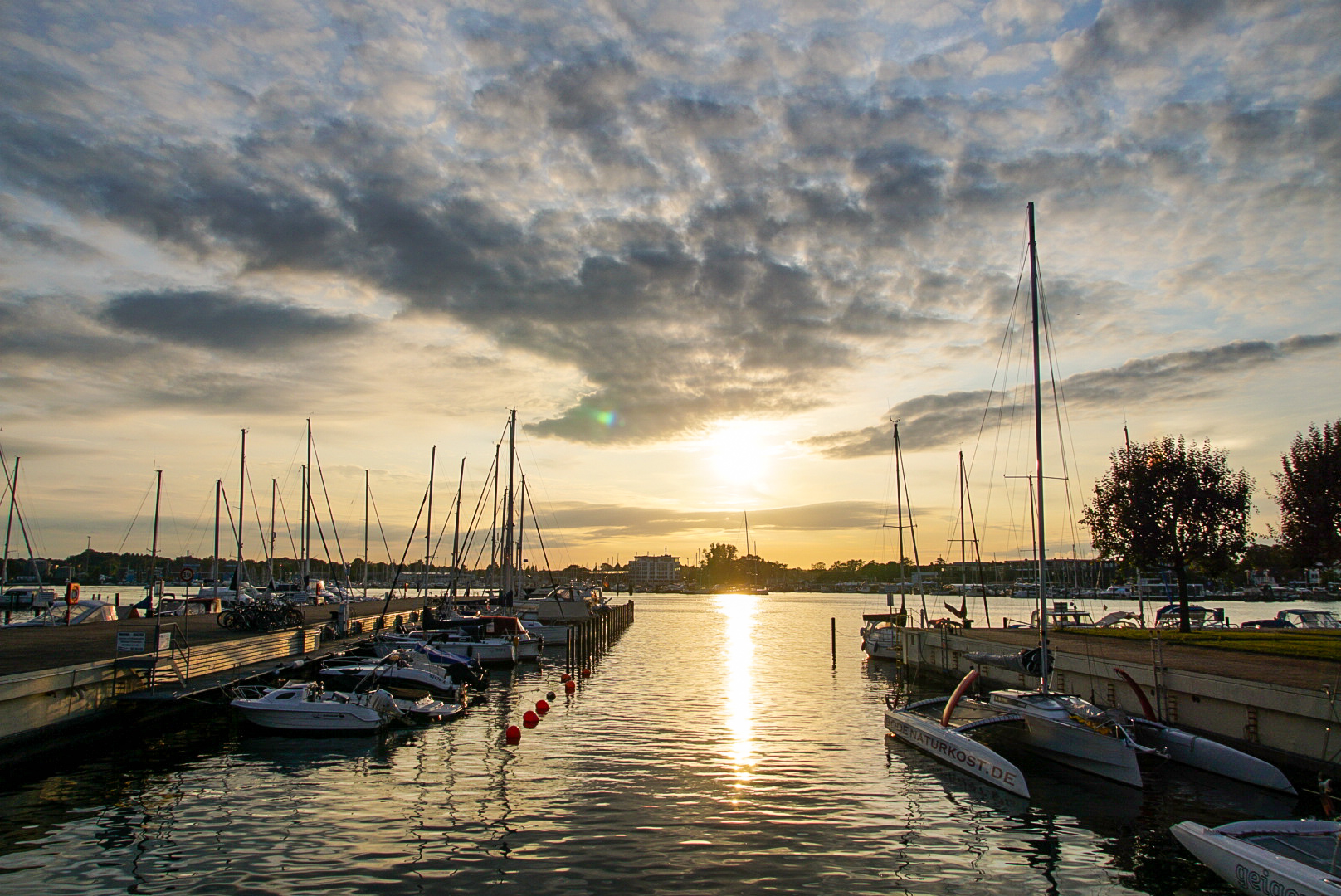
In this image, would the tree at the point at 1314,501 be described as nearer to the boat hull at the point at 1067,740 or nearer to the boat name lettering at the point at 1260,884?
the boat hull at the point at 1067,740

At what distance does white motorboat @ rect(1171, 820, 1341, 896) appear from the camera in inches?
496

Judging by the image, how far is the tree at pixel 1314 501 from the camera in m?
32.3

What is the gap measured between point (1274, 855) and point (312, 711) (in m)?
25.0

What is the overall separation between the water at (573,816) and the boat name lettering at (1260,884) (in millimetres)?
721

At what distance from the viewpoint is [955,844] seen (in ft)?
54.7

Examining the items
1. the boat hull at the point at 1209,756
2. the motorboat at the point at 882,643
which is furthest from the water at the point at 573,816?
the motorboat at the point at 882,643

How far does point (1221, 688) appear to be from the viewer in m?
22.1

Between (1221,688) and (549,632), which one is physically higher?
(1221,688)

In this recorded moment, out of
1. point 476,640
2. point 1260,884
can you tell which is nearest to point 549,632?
point 476,640

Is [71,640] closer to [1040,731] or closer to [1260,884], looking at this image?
[1040,731]

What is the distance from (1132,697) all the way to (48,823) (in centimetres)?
2746

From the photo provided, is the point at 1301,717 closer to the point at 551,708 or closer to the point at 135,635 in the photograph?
the point at 551,708

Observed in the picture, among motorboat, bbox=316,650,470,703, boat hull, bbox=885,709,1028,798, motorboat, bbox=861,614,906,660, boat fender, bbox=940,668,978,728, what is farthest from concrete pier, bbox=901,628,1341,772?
Result: motorboat, bbox=316,650,470,703

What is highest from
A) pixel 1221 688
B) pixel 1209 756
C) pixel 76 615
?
pixel 76 615
